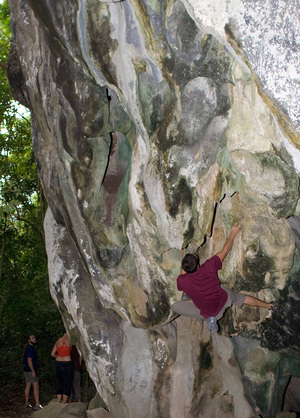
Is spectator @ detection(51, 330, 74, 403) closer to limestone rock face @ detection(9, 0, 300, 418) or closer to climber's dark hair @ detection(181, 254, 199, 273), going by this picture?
limestone rock face @ detection(9, 0, 300, 418)

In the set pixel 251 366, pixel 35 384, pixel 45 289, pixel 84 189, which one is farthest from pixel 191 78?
pixel 45 289

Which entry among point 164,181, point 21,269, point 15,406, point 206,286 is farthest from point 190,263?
point 21,269

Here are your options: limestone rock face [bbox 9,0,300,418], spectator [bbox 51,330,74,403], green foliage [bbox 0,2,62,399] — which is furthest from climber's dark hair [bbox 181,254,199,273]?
green foliage [bbox 0,2,62,399]

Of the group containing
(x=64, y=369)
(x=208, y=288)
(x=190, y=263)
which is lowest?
(x=64, y=369)

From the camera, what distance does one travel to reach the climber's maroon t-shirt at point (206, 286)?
5.23 meters

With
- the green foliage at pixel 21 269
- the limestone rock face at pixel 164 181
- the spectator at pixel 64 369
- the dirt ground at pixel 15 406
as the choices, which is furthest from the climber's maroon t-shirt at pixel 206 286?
the green foliage at pixel 21 269

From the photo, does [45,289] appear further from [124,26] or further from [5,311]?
[124,26]

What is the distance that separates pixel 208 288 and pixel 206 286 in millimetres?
42

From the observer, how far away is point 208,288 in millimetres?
5281

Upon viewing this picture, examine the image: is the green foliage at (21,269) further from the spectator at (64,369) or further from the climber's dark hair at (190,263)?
the climber's dark hair at (190,263)

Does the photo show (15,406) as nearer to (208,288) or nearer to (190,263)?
(208,288)

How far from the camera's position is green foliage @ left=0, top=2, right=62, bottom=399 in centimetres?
1320

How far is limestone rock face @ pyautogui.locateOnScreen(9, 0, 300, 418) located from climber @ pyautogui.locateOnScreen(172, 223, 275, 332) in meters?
0.19

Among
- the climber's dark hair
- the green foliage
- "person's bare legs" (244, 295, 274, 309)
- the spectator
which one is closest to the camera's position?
the climber's dark hair
